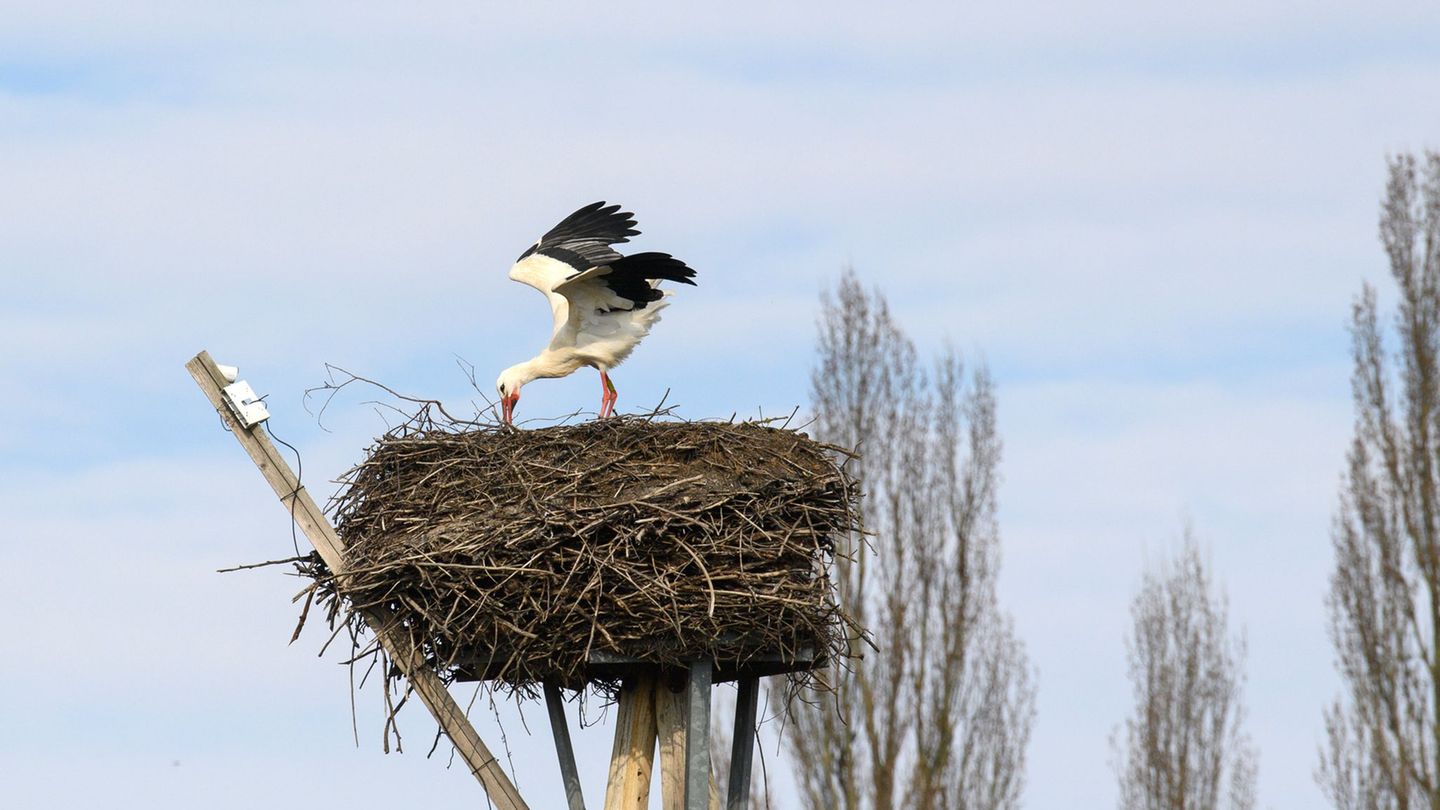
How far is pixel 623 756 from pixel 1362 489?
1129 centimetres

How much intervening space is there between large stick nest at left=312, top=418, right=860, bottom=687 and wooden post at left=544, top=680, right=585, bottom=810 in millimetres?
160

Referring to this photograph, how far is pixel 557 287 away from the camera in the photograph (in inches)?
429

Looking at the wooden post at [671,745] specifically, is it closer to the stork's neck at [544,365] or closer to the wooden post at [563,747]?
the wooden post at [563,747]

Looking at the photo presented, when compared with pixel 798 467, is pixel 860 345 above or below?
above

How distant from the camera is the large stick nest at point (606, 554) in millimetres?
8227

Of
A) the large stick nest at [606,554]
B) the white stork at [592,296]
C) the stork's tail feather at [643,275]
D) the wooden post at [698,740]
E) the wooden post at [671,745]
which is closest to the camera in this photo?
the large stick nest at [606,554]

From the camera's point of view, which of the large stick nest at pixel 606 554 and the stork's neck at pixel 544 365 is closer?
the large stick nest at pixel 606 554

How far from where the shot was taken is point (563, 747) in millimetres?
8781

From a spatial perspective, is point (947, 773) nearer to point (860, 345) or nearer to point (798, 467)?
point (860, 345)

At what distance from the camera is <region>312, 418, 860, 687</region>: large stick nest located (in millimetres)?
8227

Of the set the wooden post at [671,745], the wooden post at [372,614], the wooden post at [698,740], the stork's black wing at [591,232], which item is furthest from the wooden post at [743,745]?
the stork's black wing at [591,232]

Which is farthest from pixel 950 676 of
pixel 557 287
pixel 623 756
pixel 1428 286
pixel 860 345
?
pixel 623 756

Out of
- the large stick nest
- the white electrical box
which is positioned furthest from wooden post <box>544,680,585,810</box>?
the white electrical box

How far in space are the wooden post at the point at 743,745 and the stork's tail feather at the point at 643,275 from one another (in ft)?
6.92
